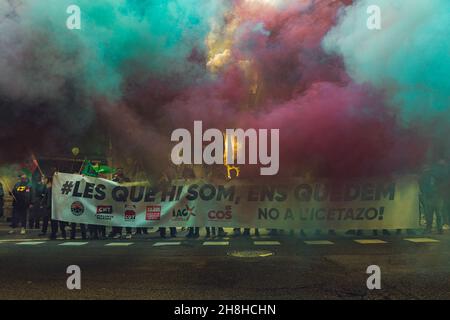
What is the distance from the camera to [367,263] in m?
6.31

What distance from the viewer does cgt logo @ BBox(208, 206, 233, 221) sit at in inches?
404

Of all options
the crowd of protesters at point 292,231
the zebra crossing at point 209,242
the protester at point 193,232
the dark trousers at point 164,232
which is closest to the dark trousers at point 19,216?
the crowd of protesters at point 292,231

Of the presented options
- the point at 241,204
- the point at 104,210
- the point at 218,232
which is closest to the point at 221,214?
the point at 241,204

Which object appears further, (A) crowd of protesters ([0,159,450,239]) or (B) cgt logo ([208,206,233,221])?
(B) cgt logo ([208,206,233,221])

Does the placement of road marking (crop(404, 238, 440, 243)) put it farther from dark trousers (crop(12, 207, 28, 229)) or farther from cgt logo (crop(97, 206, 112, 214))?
dark trousers (crop(12, 207, 28, 229))

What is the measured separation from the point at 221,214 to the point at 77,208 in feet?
9.94

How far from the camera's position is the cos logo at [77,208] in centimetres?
1032

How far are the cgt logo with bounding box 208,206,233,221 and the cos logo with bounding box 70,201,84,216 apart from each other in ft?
8.83

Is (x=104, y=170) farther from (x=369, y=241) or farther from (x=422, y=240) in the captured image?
(x=422, y=240)

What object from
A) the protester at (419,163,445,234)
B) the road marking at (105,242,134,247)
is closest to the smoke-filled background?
the protester at (419,163,445,234)

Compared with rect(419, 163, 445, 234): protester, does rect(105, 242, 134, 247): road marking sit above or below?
below

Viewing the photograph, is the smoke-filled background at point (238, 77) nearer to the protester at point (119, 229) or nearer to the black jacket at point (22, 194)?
the protester at point (119, 229)

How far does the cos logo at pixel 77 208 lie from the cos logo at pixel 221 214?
2.69 meters

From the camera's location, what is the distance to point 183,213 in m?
10.3
